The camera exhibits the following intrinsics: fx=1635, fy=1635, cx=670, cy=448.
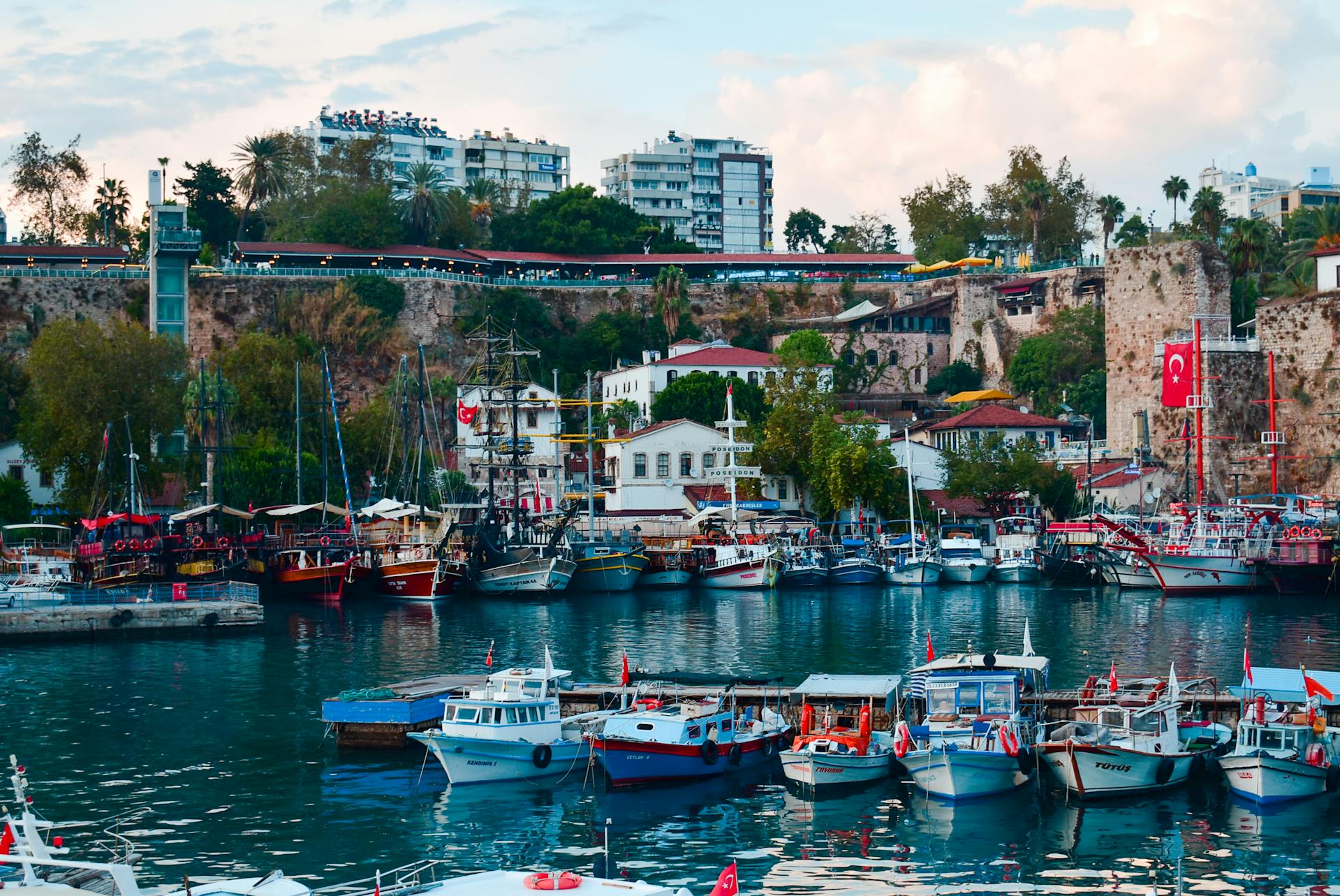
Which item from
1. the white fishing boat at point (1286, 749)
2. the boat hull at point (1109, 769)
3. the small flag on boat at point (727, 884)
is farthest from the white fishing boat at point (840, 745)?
the small flag on boat at point (727, 884)

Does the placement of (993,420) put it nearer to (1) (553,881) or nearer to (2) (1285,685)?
(2) (1285,685)

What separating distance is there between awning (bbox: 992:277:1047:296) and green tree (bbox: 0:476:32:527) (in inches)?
A: 2479

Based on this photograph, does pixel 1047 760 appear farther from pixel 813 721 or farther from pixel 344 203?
pixel 344 203

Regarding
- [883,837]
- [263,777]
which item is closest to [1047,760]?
[883,837]

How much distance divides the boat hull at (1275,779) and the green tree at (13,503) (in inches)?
2412

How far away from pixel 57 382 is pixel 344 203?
36210 mm

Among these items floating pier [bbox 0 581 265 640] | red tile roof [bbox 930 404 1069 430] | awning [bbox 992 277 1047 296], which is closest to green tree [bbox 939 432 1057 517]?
red tile roof [bbox 930 404 1069 430]

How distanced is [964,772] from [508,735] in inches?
327

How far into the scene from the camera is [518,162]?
163750mm

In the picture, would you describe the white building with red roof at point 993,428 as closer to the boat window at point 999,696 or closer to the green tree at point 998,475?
the green tree at point 998,475

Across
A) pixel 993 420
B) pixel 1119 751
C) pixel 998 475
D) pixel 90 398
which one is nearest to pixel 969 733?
pixel 1119 751

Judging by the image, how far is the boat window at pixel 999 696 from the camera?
29.8 metres

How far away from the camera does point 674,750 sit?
2967 centimetres

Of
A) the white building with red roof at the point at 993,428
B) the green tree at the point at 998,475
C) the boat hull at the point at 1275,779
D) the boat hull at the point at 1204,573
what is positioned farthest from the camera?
the white building with red roof at the point at 993,428
